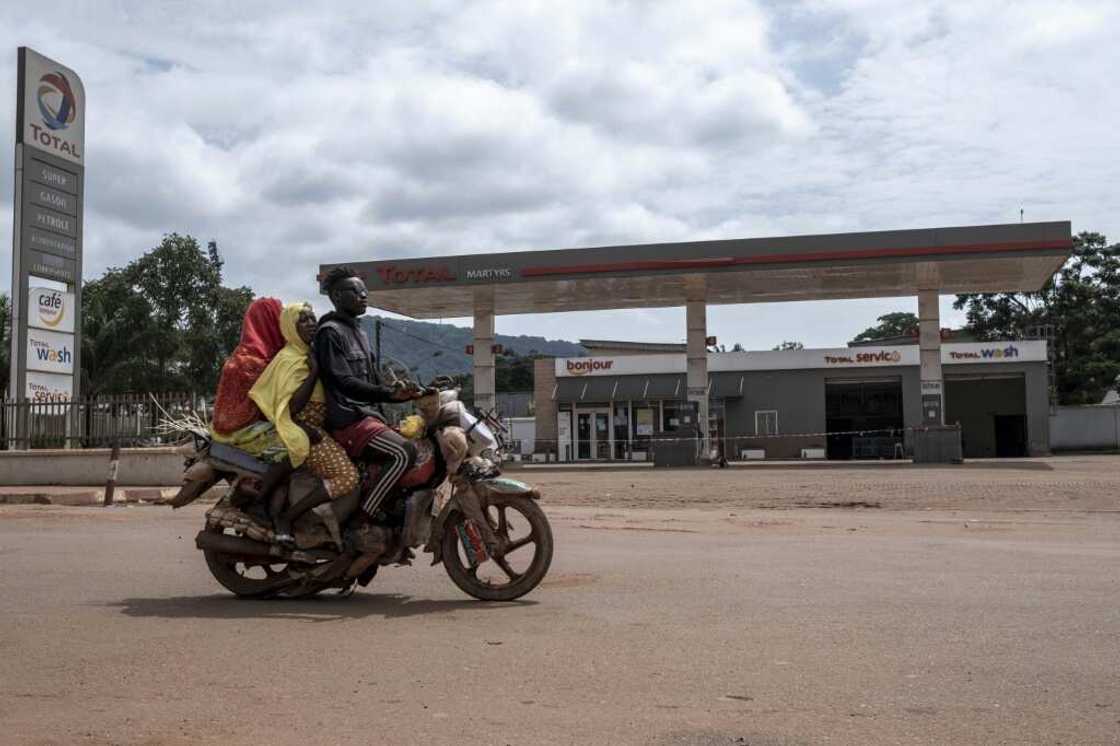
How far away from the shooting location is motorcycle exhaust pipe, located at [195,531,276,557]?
6.52m

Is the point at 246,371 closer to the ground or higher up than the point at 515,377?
closer to the ground

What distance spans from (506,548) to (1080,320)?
52906 mm

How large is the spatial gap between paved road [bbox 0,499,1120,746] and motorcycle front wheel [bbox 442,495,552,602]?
0.18 meters

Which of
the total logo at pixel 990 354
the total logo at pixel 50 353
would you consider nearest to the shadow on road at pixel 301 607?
the total logo at pixel 50 353

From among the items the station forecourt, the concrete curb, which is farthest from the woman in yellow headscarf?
the station forecourt

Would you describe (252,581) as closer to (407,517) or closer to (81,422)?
(407,517)

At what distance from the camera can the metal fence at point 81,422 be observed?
1866cm

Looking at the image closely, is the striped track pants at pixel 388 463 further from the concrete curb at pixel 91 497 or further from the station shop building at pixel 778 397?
the station shop building at pixel 778 397

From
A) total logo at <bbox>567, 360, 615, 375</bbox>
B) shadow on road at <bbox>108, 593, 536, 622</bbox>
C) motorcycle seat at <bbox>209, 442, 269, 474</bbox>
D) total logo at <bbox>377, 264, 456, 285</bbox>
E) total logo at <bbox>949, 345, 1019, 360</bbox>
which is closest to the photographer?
shadow on road at <bbox>108, 593, 536, 622</bbox>

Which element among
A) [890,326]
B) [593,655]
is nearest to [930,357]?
[593,655]

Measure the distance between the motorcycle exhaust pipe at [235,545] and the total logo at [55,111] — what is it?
18.1m

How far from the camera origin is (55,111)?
22.4 meters

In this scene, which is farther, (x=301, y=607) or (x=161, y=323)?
(x=161, y=323)

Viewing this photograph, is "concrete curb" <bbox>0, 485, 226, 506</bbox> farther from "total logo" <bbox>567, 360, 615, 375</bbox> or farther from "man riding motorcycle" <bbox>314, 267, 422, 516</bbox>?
"total logo" <bbox>567, 360, 615, 375</bbox>
